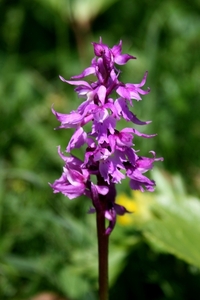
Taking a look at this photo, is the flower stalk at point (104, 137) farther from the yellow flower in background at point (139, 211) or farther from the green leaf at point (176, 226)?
the yellow flower in background at point (139, 211)

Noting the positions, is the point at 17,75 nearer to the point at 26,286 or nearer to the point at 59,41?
the point at 59,41

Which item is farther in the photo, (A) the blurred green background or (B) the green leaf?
(A) the blurred green background

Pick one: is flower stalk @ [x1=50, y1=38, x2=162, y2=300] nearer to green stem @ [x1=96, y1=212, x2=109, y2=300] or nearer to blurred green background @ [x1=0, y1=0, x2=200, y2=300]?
green stem @ [x1=96, y1=212, x2=109, y2=300]

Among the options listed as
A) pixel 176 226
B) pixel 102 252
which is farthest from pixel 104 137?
pixel 176 226

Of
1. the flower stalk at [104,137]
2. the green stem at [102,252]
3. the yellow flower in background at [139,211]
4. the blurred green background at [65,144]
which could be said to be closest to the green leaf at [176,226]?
the blurred green background at [65,144]

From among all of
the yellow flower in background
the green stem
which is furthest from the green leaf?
the green stem

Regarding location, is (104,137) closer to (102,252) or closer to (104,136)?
(104,136)
